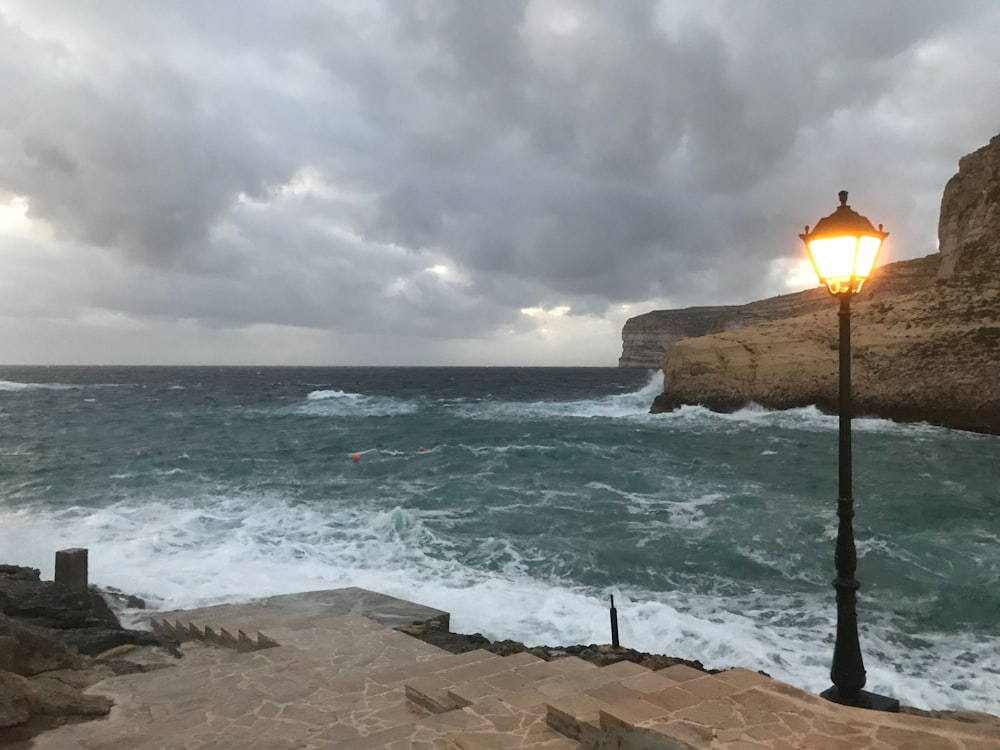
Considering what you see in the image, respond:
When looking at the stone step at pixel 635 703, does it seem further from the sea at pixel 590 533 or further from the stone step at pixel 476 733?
the sea at pixel 590 533

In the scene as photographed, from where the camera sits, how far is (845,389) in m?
5.18

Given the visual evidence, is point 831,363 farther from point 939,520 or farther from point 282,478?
point 282,478

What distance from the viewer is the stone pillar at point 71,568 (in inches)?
383

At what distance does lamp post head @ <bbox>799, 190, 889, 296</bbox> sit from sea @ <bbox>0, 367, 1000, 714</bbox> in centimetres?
563

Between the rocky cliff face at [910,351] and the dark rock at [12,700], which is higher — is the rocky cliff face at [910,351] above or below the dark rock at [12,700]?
above

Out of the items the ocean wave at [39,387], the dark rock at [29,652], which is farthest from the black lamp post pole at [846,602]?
the ocean wave at [39,387]

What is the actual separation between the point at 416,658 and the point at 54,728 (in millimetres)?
3468

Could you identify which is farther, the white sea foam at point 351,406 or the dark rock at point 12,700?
the white sea foam at point 351,406

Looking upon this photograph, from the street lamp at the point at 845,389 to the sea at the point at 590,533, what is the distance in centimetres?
355

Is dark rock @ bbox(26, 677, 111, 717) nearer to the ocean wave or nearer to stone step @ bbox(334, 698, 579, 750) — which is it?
stone step @ bbox(334, 698, 579, 750)

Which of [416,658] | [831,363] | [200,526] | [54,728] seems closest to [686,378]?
[831,363]

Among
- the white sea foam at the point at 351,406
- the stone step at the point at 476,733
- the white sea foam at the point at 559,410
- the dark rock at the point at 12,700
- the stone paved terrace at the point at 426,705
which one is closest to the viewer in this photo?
the stone paved terrace at the point at 426,705

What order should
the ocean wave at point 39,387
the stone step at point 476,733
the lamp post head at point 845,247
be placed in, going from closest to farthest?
the stone step at point 476,733
the lamp post head at point 845,247
the ocean wave at point 39,387

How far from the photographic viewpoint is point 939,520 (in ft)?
50.3
